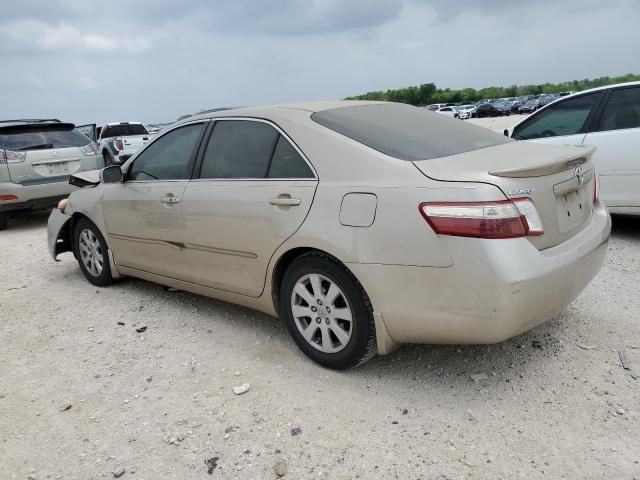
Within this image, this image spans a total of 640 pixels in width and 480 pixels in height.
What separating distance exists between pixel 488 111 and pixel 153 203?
177ft

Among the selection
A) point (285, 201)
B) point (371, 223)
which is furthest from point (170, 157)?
point (371, 223)

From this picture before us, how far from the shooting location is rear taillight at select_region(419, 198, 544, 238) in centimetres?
253

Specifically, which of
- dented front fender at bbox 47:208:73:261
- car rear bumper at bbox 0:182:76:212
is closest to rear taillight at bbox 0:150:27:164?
car rear bumper at bbox 0:182:76:212

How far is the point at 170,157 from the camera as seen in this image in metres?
4.23

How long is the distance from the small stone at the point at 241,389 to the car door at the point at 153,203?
1.27 meters

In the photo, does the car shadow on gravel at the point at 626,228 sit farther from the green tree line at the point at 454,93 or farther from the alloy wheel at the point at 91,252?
the green tree line at the point at 454,93

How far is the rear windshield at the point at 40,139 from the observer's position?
846 cm

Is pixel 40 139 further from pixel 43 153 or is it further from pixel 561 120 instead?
pixel 561 120

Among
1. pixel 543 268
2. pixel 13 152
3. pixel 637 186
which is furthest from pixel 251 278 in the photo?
pixel 13 152

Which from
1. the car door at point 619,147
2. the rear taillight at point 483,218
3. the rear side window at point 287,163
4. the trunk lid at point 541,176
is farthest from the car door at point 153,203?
the car door at point 619,147

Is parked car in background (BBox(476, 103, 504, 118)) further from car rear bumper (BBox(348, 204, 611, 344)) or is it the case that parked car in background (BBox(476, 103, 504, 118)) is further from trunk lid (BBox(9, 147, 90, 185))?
car rear bumper (BBox(348, 204, 611, 344))

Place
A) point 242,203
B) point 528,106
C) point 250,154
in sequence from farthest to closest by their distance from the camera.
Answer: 1. point 528,106
2. point 250,154
3. point 242,203

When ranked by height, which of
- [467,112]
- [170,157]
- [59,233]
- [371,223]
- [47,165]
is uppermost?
[170,157]

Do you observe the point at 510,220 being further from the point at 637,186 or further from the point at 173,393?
the point at 637,186
